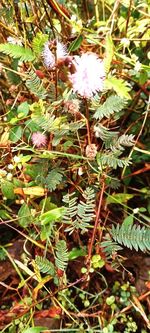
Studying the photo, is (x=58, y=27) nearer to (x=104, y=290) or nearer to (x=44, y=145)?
(x=44, y=145)

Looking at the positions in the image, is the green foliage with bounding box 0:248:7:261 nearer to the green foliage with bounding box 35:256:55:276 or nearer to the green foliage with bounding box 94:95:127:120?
the green foliage with bounding box 35:256:55:276

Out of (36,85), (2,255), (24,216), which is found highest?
(36,85)

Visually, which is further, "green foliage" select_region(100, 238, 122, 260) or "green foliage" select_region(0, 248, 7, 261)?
"green foliage" select_region(0, 248, 7, 261)

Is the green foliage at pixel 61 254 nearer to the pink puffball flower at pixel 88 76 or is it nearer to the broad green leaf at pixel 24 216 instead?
the broad green leaf at pixel 24 216

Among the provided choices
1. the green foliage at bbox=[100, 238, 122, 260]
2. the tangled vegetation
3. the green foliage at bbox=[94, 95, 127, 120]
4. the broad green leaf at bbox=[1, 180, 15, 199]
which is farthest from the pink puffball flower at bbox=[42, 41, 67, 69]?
the green foliage at bbox=[100, 238, 122, 260]

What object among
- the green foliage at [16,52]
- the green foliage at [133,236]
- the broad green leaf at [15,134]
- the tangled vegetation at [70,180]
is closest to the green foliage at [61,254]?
the tangled vegetation at [70,180]

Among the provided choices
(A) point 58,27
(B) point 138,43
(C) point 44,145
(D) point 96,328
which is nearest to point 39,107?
(C) point 44,145

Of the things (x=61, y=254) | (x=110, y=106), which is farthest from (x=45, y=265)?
(x=110, y=106)

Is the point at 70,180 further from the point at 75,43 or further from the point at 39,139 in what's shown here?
the point at 75,43
